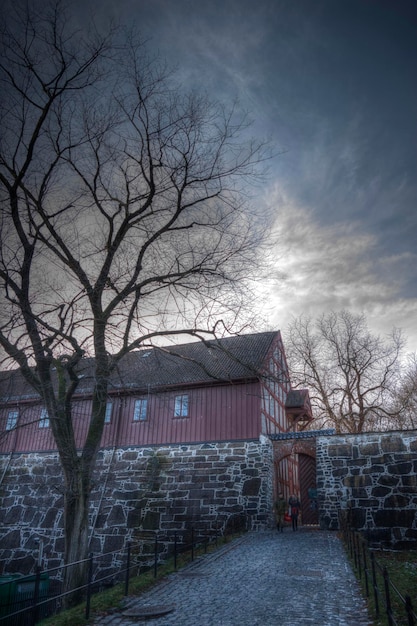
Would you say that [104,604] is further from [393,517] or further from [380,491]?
[380,491]

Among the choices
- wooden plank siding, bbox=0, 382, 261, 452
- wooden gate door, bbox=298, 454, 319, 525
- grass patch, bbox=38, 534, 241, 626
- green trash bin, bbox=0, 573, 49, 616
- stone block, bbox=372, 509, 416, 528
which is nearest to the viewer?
grass patch, bbox=38, 534, 241, 626

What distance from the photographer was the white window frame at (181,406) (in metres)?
19.2

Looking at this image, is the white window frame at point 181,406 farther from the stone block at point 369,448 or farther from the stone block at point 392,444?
the stone block at point 392,444

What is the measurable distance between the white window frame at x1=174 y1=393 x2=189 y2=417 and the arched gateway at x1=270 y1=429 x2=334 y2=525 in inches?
147

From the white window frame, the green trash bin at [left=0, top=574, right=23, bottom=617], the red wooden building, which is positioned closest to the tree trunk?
the green trash bin at [left=0, top=574, right=23, bottom=617]

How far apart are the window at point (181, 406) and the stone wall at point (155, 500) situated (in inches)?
54.4

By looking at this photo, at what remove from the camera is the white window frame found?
19.2m

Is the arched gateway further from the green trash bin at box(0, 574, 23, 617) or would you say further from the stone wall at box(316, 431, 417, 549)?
the green trash bin at box(0, 574, 23, 617)

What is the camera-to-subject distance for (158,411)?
64.5 feet

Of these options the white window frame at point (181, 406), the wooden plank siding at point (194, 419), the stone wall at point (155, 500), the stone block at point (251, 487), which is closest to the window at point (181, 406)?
the white window frame at point (181, 406)

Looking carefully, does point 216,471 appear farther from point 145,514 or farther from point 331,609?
point 331,609

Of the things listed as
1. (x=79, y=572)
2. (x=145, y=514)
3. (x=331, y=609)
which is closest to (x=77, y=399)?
(x=145, y=514)

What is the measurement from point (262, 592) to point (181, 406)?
38.7 feet

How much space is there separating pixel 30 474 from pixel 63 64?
58.3 ft
